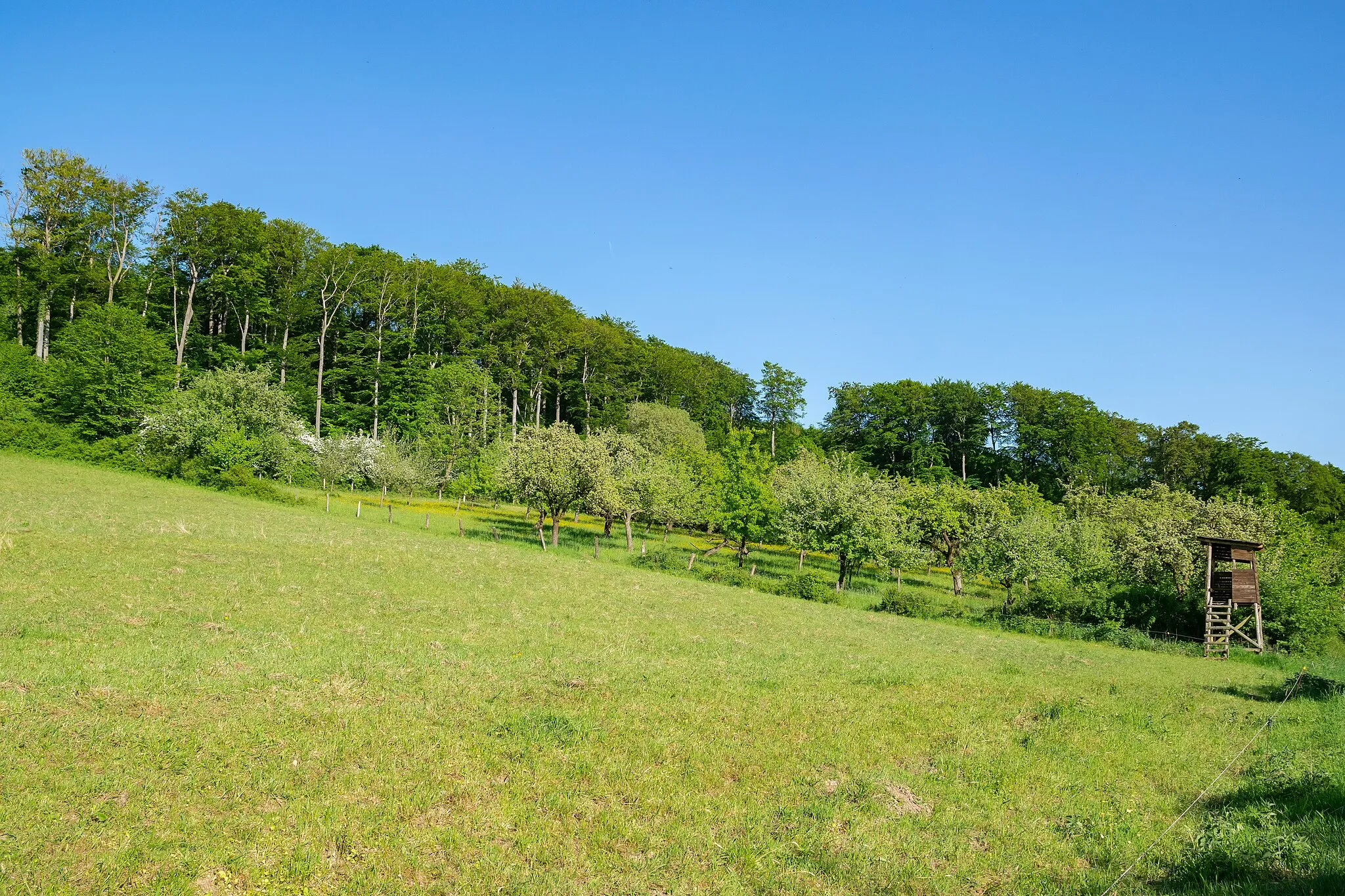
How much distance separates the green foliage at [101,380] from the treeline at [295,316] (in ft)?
0.75

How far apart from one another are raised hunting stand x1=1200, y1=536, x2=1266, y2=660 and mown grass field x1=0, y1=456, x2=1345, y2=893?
57.7 ft

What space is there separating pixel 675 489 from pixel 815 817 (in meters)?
51.0

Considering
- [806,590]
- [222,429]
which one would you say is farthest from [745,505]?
[222,429]

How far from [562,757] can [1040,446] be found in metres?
127

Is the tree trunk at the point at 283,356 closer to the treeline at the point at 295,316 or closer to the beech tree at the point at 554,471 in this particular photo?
the treeline at the point at 295,316

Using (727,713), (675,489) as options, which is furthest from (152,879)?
(675,489)

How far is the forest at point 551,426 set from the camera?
160 ft

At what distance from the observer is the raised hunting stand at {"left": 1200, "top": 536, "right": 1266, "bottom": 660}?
39.1 meters

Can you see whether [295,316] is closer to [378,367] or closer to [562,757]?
[378,367]

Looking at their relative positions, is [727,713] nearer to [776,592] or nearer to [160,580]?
[160,580]

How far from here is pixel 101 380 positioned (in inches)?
2474

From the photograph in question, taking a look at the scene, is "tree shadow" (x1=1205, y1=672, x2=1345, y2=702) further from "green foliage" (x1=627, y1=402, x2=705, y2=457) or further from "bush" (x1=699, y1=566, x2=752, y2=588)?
"green foliage" (x1=627, y1=402, x2=705, y2=457)

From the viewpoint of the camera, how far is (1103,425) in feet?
384

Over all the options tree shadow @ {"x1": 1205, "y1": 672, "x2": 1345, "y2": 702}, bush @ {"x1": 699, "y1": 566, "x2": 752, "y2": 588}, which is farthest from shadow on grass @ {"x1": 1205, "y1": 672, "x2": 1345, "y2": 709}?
bush @ {"x1": 699, "y1": 566, "x2": 752, "y2": 588}
